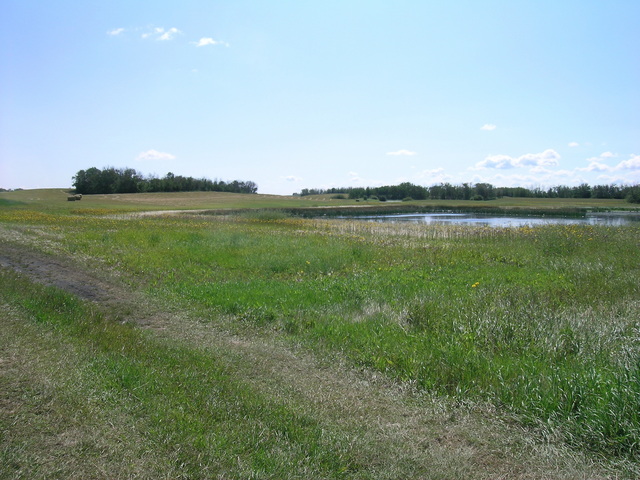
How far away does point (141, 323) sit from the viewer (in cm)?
774

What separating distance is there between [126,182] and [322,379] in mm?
115474

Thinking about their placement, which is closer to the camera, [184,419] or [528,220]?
[184,419]

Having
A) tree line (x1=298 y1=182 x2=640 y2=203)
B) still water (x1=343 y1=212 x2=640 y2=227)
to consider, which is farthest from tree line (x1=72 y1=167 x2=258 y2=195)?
still water (x1=343 y1=212 x2=640 y2=227)

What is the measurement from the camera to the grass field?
3.61 metres

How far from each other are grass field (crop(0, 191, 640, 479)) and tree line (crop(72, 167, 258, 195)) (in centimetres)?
10401

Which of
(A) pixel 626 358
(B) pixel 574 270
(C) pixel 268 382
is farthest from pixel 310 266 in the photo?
(A) pixel 626 358

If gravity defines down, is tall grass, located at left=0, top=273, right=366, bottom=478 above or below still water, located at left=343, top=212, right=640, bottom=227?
below

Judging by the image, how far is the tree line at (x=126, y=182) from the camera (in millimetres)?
102312

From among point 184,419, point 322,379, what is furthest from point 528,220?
point 184,419

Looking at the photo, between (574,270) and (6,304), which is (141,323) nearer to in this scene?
(6,304)

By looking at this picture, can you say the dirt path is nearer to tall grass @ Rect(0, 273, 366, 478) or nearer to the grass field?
the grass field

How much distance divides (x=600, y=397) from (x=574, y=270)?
9.30m

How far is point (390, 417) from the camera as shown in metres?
4.54

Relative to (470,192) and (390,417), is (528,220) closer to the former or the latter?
(390,417)
